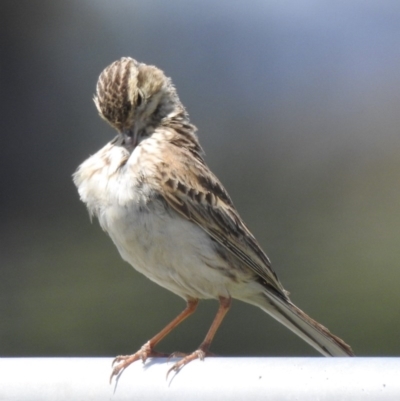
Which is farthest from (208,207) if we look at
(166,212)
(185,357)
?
(185,357)

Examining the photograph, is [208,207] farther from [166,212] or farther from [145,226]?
[145,226]

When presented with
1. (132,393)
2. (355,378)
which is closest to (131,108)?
(132,393)

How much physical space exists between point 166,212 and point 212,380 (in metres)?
1.64

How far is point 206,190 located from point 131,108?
20.0 inches

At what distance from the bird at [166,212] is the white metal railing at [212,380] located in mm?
1098

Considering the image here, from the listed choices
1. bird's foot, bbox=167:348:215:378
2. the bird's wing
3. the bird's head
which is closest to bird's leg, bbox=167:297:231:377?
bird's foot, bbox=167:348:215:378

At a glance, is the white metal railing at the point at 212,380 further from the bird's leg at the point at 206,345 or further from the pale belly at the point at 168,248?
the pale belly at the point at 168,248

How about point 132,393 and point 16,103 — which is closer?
point 132,393

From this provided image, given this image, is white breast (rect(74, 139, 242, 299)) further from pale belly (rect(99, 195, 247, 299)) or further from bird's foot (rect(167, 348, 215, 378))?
bird's foot (rect(167, 348, 215, 378))

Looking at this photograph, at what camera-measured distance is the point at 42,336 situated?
14.1 metres

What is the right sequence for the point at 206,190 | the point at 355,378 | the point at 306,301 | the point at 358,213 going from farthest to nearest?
the point at 358,213
the point at 306,301
the point at 206,190
the point at 355,378

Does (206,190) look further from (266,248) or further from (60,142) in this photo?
(60,142)

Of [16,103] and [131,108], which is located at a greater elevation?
[131,108]

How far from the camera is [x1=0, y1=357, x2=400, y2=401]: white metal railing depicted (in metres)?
3.20
